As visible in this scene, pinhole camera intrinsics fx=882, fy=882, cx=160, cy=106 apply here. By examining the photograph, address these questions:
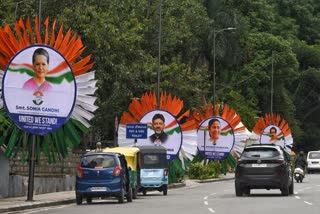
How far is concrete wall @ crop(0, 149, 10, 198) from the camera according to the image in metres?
31.8

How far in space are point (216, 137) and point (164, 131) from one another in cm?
1255

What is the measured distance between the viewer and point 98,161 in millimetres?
30266

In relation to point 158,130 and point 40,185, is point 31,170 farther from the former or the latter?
point 158,130

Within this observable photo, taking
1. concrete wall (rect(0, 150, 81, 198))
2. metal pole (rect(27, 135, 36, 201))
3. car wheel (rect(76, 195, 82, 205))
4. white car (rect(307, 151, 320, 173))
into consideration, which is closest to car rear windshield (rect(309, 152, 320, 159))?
white car (rect(307, 151, 320, 173))

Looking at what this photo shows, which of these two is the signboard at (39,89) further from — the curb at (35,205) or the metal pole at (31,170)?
the curb at (35,205)

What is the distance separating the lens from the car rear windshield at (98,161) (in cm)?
3017

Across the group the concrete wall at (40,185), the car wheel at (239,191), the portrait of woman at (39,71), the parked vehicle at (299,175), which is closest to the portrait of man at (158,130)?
the concrete wall at (40,185)

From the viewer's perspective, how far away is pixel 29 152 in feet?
102

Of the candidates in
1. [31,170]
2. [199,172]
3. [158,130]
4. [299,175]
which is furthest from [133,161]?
[199,172]

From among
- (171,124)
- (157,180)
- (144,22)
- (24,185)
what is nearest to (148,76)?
(144,22)

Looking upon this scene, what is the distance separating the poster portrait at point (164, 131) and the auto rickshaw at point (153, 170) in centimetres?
801

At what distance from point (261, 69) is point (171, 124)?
1815 inches

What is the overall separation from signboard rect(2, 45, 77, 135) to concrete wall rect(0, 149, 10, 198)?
294cm

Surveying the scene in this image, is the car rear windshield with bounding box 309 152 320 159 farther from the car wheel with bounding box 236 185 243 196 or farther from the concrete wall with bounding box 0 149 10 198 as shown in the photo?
the concrete wall with bounding box 0 149 10 198
